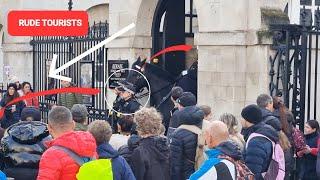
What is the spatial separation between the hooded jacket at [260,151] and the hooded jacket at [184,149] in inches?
24.3

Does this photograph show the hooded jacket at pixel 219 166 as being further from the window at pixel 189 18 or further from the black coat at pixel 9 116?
the window at pixel 189 18

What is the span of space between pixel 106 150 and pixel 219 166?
3.63 ft

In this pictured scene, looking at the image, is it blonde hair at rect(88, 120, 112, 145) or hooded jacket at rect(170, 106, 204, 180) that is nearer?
blonde hair at rect(88, 120, 112, 145)

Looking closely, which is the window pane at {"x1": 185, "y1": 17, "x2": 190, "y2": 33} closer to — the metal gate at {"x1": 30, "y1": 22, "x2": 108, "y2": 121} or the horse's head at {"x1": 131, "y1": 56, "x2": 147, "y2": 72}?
the metal gate at {"x1": 30, "y1": 22, "x2": 108, "y2": 121}

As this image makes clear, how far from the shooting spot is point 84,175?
5680 mm

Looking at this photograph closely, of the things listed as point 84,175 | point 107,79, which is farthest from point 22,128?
point 107,79

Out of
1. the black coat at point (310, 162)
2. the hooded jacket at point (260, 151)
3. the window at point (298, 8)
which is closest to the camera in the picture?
the hooded jacket at point (260, 151)

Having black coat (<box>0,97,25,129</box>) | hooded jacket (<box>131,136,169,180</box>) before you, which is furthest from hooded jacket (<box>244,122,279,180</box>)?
black coat (<box>0,97,25,129</box>)

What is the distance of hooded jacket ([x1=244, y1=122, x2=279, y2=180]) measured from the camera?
765 centimetres

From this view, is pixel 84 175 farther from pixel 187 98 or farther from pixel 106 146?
pixel 187 98

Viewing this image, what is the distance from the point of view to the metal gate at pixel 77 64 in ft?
51.7

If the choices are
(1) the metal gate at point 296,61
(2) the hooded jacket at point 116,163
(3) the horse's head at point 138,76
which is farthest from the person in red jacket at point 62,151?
(3) the horse's head at point 138,76

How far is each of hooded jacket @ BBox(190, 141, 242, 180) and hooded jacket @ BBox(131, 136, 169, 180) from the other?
103 cm

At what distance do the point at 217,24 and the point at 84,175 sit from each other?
289 inches
